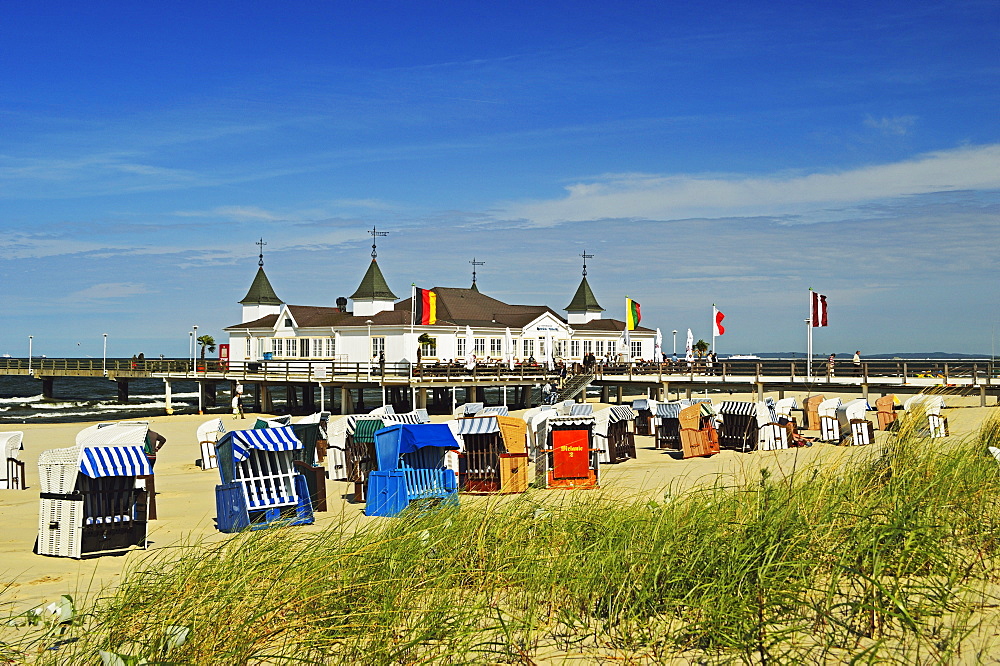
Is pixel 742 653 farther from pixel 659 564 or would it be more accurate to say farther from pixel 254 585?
pixel 254 585

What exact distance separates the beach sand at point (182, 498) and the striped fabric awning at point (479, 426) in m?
1.86

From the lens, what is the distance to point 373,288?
46.8 m

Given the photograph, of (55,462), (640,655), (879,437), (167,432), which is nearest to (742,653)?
(640,655)

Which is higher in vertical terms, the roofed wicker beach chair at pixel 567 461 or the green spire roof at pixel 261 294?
the green spire roof at pixel 261 294

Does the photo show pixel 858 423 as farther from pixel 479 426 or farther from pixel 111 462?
pixel 111 462

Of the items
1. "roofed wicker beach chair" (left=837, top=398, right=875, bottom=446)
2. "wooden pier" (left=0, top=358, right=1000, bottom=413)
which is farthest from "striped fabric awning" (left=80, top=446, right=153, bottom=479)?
"wooden pier" (left=0, top=358, right=1000, bottom=413)

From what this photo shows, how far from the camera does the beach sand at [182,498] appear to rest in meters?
7.94

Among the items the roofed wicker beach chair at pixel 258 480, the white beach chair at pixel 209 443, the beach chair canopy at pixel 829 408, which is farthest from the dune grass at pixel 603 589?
the beach chair canopy at pixel 829 408

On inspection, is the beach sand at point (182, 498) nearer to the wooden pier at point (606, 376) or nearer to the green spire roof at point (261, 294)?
the wooden pier at point (606, 376)

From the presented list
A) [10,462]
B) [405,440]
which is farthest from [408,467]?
[10,462]

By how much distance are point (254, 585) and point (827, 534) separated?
11.6 feet

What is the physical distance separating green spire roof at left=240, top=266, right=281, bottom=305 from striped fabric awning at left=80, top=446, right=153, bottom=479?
4375cm

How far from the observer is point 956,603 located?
5.87 meters

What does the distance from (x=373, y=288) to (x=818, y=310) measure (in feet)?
67.0
